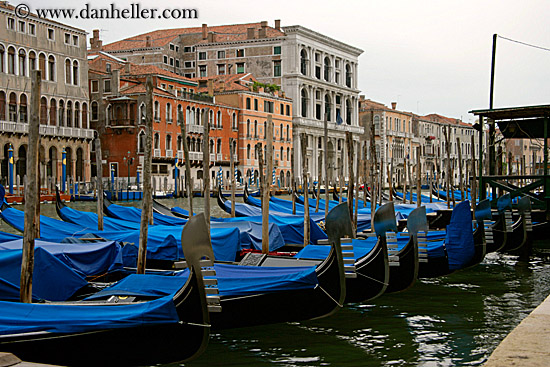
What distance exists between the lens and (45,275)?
499 centimetres

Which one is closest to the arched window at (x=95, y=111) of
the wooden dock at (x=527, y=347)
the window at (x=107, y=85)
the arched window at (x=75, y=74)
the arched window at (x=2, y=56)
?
the window at (x=107, y=85)

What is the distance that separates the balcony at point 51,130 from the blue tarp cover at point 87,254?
Result: 17.6 metres

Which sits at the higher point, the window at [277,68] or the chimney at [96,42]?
the chimney at [96,42]

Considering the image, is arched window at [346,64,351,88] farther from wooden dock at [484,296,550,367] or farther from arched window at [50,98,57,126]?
wooden dock at [484,296,550,367]

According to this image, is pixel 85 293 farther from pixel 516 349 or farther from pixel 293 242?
pixel 293 242

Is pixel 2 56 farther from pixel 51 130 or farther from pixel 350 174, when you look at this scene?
pixel 350 174

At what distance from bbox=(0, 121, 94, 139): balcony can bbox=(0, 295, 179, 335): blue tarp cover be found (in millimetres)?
20179

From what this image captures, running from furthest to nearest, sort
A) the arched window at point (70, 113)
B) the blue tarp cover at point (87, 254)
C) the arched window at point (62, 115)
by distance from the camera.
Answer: the arched window at point (70, 113), the arched window at point (62, 115), the blue tarp cover at point (87, 254)

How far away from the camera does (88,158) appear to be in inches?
1033

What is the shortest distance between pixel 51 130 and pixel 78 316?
863 inches

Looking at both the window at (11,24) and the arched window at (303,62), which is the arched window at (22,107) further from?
the arched window at (303,62)

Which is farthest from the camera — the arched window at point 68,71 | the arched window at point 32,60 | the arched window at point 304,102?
the arched window at point 304,102

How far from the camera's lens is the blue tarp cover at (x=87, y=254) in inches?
227

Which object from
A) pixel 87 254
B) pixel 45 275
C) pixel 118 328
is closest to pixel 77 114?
pixel 87 254
